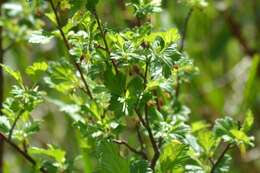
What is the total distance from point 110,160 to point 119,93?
11 cm

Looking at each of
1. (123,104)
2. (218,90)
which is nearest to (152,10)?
(123,104)

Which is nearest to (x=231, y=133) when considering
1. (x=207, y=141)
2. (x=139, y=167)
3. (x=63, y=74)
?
(x=207, y=141)

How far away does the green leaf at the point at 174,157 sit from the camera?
1.01 m

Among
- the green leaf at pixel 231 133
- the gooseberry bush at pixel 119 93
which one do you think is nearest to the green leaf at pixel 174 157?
the gooseberry bush at pixel 119 93

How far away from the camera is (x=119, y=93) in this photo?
39.5 inches

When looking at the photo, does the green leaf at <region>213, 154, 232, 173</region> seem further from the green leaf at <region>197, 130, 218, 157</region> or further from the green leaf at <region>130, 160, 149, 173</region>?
the green leaf at <region>130, 160, 149, 173</region>

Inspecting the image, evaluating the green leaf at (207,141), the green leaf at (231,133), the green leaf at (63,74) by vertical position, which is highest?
the green leaf at (63,74)

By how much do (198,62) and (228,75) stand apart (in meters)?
0.17

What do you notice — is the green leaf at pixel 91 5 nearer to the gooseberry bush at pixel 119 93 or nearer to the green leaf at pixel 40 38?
the gooseberry bush at pixel 119 93

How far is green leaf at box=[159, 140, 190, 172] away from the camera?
1007mm

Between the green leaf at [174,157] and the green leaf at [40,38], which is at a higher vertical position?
the green leaf at [40,38]

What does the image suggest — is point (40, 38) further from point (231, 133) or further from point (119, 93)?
point (231, 133)

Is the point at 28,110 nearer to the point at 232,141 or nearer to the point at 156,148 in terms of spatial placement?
the point at 156,148

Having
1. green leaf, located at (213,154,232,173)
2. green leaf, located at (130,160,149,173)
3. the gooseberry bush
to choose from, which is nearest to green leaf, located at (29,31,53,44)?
the gooseberry bush
